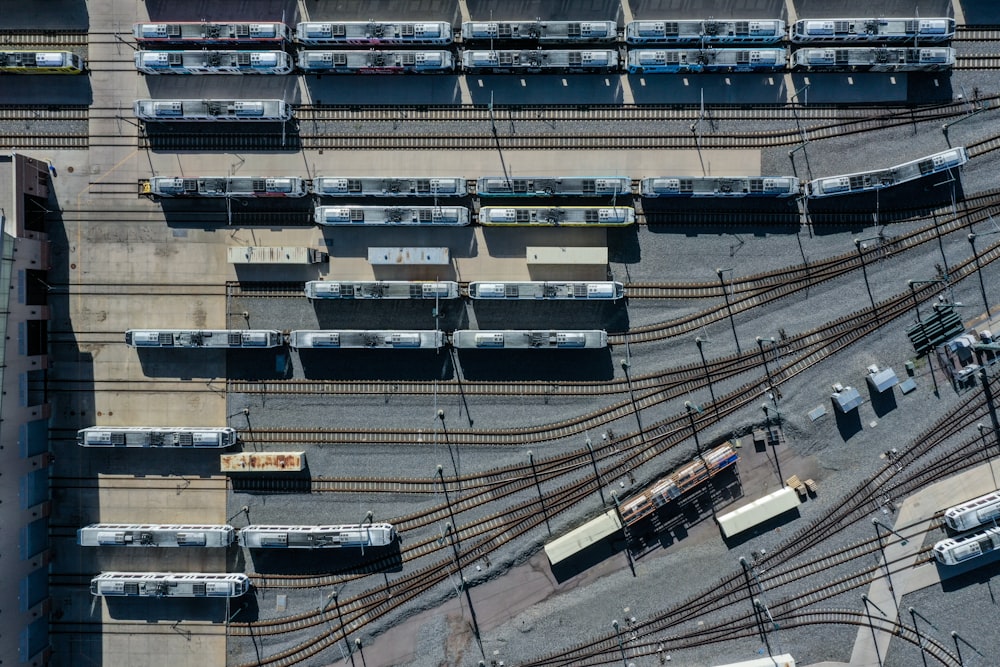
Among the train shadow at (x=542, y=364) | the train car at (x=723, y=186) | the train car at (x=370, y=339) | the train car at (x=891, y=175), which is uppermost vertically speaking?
the train car at (x=723, y=186)

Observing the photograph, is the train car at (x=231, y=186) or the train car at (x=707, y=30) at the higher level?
the train car at (x=707, y=30)

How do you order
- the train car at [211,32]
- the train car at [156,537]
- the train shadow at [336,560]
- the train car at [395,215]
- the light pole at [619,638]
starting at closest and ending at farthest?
the train car at [395,215], the train car at [211,32], the train car at [156,537], the light pole at [619,638], the train shadow at [336,560]

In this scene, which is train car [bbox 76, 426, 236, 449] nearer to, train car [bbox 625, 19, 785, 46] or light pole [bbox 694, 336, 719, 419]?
light pole [bbox 694, 336, 719, 419]

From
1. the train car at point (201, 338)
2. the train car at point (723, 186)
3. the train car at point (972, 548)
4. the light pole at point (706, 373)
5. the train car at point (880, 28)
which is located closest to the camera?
the train car at point (972, 548)

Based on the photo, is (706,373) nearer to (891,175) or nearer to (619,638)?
(891,175)

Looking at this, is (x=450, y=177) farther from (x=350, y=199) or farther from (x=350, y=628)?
(x=350, y=628)

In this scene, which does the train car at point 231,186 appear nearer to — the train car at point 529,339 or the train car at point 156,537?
the train car at point 529,339

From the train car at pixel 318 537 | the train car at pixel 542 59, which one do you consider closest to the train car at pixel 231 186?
the train car at pixel 542 59

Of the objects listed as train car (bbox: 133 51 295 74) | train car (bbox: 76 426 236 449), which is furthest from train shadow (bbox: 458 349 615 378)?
train car (bbox: 133 51 295 74)
